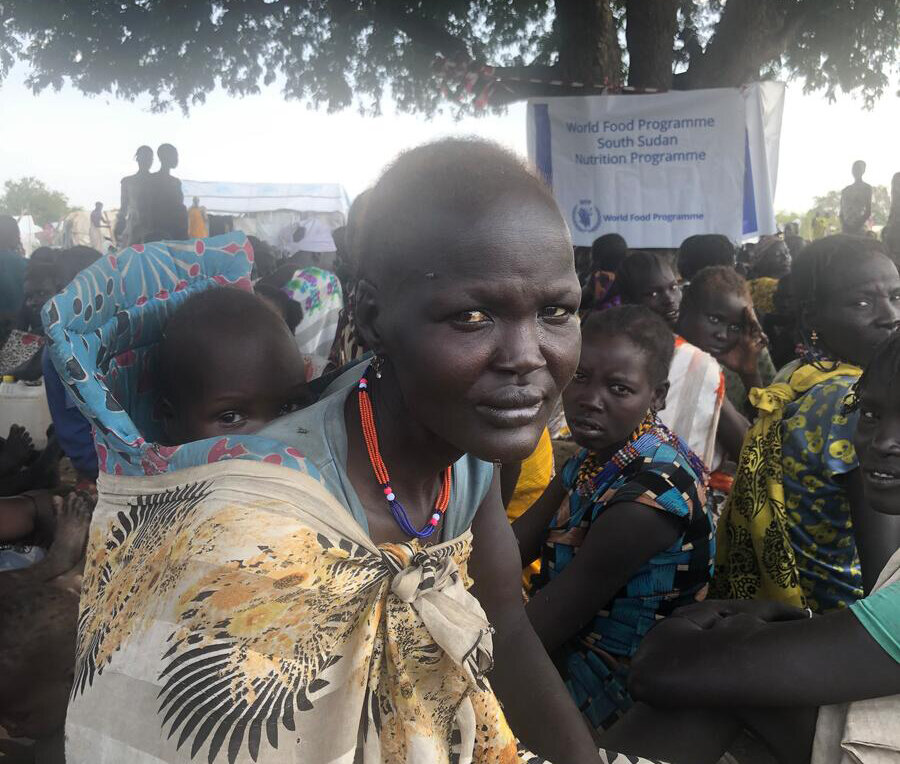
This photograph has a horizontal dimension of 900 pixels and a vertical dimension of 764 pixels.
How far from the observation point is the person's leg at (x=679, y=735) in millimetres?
1711

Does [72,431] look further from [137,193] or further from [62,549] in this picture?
[137,193]

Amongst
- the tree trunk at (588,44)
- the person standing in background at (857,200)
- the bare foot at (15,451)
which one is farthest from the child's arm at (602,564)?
the person standing in background at (857,200)

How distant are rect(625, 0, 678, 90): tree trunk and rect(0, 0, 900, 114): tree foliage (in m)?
0.01

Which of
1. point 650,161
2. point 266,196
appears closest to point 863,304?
point 650,161

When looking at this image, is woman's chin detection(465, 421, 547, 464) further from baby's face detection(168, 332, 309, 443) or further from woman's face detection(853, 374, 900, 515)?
woman's face detection(853, 374, 900, 515)

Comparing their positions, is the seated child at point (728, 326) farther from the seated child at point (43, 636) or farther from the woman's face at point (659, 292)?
the seated child at point (43, 636)

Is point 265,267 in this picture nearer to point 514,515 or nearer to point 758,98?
point 758,98

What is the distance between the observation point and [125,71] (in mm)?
8500

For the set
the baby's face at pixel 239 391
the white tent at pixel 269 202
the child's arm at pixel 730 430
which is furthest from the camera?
the white tent at pixel 269 202

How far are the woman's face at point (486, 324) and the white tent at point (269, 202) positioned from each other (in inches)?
664

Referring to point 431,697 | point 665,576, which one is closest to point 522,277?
point 431,697

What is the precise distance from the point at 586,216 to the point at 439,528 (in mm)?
5307

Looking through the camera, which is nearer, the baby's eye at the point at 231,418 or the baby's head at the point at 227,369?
the baby's head at the point at 227,369

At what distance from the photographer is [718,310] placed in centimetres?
407
